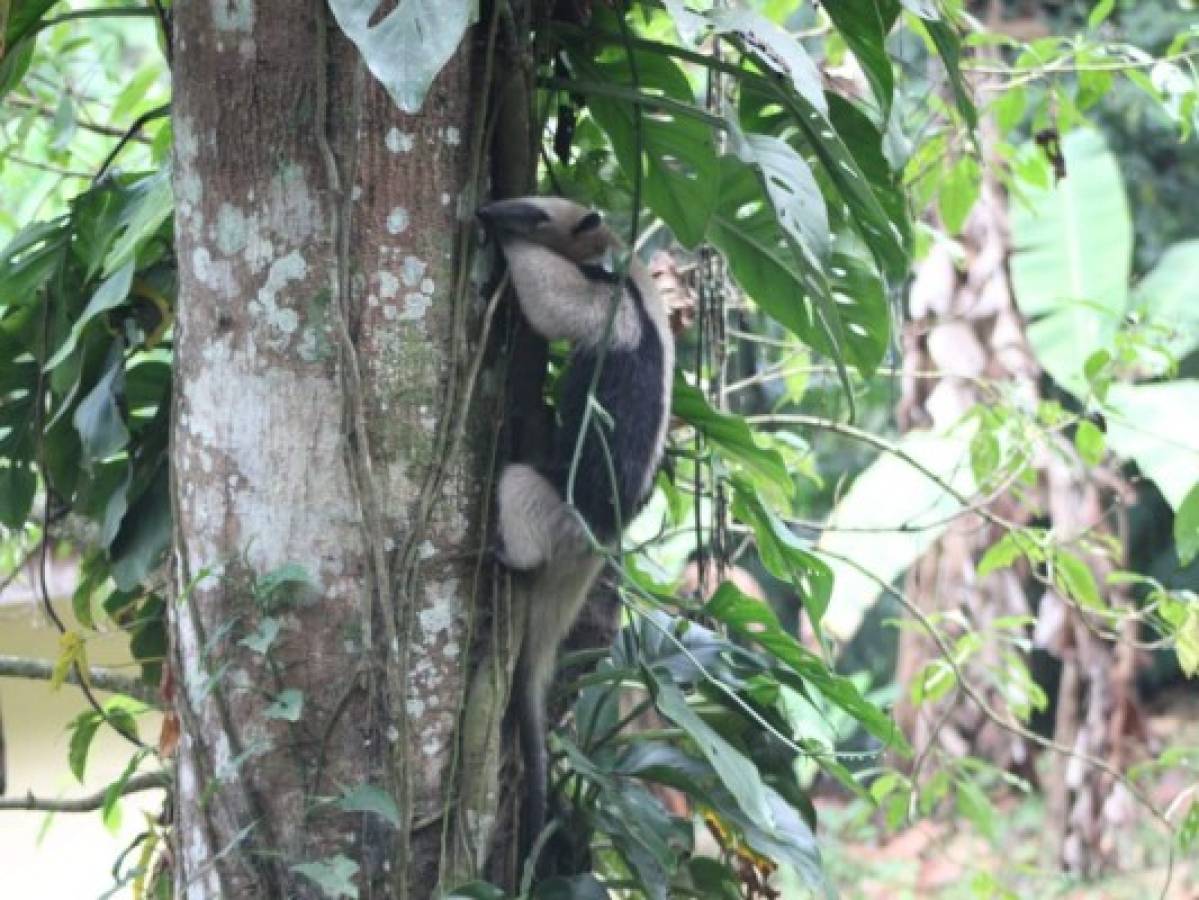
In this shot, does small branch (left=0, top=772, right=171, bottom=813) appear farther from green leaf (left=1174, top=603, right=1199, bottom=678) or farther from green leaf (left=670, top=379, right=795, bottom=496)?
green leaf (left=1174, top=603, right=1199, bottom=678)

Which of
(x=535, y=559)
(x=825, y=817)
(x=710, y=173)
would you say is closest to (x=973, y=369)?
(x=825, y=817)

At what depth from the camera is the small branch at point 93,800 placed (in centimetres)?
220

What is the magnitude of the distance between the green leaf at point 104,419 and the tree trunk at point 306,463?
51 cm

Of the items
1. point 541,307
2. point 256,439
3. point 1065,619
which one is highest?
point 541,307

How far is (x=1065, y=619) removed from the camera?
651 centimetres

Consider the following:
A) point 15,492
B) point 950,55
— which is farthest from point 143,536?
point 950,55

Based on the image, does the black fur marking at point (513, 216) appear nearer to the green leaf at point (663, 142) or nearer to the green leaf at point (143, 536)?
the green leaf at point (663, 142)

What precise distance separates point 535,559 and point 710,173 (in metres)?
0.70

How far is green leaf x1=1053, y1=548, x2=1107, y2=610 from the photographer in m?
3.37

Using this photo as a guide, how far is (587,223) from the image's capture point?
256cm

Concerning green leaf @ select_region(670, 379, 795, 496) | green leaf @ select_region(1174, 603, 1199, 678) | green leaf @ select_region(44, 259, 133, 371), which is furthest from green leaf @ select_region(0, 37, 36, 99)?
green leaf @ select_region(1174, 603, 1199, 678)

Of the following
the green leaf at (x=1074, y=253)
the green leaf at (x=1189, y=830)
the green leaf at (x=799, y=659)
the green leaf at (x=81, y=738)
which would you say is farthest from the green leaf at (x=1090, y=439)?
the green leaf at (x=1074, y=253)

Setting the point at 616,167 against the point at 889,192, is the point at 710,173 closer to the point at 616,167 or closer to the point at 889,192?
the point at 889,192

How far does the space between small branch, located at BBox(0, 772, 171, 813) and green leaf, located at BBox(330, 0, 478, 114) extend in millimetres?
1104
